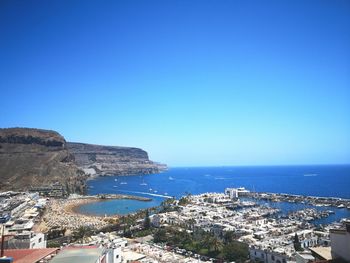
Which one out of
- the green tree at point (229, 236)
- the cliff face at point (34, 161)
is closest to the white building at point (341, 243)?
the green tree at point (229, 236)

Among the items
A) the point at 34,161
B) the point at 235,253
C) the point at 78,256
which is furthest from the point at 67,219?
the point at 34,161

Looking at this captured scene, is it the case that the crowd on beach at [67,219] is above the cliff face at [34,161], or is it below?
below

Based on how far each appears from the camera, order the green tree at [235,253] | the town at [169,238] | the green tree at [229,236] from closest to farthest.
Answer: the town at [169,238], the green tree at [235,253], the green tree at [229,236]

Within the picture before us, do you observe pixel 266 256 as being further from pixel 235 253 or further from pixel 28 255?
pixel 28 255

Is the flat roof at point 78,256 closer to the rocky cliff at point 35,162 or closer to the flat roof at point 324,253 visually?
the flat roof at point 324,253

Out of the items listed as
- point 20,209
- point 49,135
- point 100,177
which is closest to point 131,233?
point 20,209

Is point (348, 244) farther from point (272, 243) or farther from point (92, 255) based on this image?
point (272, 243)
